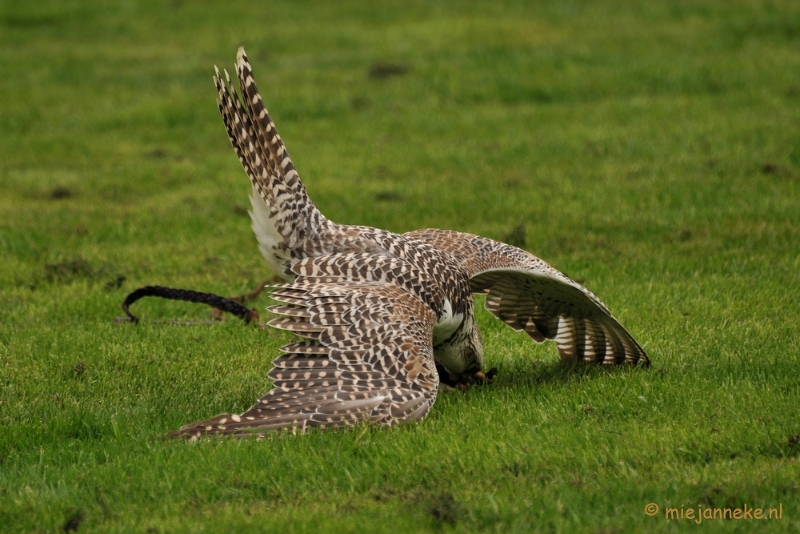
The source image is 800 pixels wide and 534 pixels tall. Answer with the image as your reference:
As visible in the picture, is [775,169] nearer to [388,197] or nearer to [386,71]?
[388,197]

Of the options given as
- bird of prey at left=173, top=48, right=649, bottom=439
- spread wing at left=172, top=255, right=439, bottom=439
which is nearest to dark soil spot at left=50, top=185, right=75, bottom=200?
bird of prey at left=173, top=48, right=649, bottom=439

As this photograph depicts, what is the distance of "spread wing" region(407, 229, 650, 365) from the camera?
7055 millimetres

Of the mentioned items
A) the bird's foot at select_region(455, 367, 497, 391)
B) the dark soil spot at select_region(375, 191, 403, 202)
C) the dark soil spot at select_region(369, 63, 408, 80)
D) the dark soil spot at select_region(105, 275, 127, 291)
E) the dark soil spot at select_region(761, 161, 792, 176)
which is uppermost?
the dark soil spot at select_region(369, 63, 408, 80)

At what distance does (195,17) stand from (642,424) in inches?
623

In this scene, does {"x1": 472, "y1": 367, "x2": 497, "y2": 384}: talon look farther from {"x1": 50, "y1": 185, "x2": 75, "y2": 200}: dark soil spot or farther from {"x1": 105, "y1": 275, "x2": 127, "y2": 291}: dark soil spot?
{"x1": 50, "y1": 185, "x2": 75, "y2": 200}: dark soil spot

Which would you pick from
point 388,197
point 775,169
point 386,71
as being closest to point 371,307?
point 388,197

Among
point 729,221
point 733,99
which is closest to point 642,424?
point 729,221

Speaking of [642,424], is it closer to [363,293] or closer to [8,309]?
[363,293]

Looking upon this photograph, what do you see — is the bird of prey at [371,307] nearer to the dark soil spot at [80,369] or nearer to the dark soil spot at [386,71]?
the dark soil spot at [80,369]

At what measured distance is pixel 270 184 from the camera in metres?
6.98

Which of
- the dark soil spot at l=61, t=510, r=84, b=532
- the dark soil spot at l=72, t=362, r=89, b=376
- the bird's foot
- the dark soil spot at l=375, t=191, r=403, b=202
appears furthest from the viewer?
the dark soil spot at l=375, t=191, r=403, b=202

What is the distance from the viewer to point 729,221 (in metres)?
10.6

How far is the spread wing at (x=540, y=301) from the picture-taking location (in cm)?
705

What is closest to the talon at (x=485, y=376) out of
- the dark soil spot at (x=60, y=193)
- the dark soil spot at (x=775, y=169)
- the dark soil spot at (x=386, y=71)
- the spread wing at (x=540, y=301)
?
the spread wing at (x=540, y=301)
